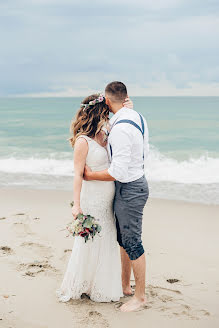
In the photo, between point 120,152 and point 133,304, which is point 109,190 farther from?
point 133,304

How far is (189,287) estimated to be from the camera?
4301mm

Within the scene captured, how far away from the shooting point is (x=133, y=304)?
376 cm

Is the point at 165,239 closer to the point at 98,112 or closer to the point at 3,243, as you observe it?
the point at 3,243

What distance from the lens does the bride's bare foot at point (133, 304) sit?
3715 mm

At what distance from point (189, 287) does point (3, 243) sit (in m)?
2.45

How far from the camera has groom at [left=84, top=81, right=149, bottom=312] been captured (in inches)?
131

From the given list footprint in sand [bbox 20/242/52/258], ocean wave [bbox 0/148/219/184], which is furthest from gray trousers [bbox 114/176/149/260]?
ocean wave [bbox 0/148/219/184]

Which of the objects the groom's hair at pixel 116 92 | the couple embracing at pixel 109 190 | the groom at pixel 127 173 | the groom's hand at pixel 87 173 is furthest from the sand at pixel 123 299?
the groom's hair at pixel 116 92

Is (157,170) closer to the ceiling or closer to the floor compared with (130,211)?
closer to the ceiling

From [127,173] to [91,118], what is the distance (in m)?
0.57

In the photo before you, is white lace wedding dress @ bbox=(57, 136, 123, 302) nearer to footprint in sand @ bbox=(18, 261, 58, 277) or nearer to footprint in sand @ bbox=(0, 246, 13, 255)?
footprint in sand @ bbox=(18, 261, 58, 277)

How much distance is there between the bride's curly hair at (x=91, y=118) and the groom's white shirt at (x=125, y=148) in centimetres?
11

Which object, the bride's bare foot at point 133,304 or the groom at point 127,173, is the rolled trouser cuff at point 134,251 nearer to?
the groom at point 127,173

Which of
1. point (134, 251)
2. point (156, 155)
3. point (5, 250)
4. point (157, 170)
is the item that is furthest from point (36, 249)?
point (156, 155)
